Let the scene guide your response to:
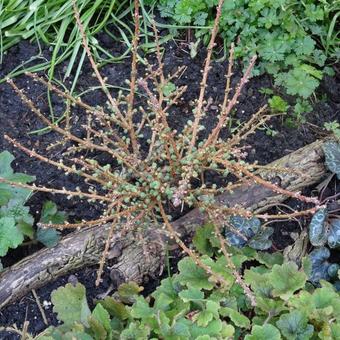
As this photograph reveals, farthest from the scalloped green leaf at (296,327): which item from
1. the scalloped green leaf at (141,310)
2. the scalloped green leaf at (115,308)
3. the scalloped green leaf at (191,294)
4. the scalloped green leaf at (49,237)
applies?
the scalloped green leaf at (49,237)

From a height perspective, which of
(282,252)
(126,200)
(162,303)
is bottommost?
(282,252)

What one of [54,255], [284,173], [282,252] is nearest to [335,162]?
[284,173]

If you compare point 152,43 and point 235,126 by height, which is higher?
point 152,43

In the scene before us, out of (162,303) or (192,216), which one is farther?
(192,216)

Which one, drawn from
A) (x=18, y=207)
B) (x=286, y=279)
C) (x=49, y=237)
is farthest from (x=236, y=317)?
(x=18, y=207)

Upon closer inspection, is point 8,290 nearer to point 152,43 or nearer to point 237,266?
point 237,266

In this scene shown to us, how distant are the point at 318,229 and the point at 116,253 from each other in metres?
0.77

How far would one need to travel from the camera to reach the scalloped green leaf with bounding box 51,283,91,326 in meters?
2.42

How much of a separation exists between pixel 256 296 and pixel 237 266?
15 cm

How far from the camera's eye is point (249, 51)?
3068 millimetres

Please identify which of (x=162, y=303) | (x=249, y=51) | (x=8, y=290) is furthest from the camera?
(x=249, y=51)

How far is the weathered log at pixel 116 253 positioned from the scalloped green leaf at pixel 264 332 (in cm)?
54

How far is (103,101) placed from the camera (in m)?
3.14

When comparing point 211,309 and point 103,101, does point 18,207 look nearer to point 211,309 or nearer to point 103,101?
point 103,101
